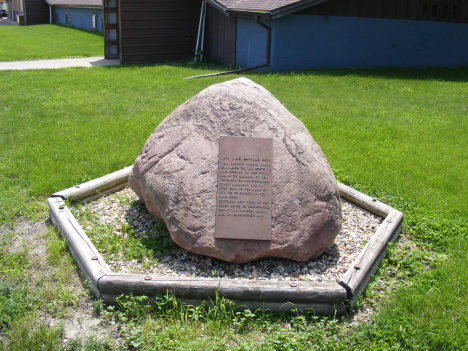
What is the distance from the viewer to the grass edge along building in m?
15.9

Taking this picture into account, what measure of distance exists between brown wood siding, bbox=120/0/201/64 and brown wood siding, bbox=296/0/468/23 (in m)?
5.49

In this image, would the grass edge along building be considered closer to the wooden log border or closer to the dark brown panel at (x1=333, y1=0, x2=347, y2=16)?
the dark brown panel at (x1=333, y1=0, x2=347, y2=16)

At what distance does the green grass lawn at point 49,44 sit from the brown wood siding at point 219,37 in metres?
5.97

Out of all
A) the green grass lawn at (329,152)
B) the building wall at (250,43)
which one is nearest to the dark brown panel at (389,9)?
the green grass lawn at (329,152)

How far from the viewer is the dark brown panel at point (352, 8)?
16484 millimetres

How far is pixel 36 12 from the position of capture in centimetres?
4278

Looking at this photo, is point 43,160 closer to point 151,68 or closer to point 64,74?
point 64,74

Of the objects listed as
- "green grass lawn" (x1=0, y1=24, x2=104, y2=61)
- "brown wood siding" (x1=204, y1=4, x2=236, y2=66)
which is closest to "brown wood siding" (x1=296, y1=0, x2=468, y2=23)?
"brown wood siding" (x1=204, y1=4, x2=236, y2=66)

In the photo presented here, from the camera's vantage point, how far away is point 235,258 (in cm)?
442

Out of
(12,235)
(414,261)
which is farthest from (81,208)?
(414,261)

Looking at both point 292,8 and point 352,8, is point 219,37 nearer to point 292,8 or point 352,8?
point 292,8

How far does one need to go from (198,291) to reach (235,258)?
0.64 metres

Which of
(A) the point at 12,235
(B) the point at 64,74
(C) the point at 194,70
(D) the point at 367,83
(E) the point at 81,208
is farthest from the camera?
(C) the point at 194,70

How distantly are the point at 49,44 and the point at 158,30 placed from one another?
32.5 feet
